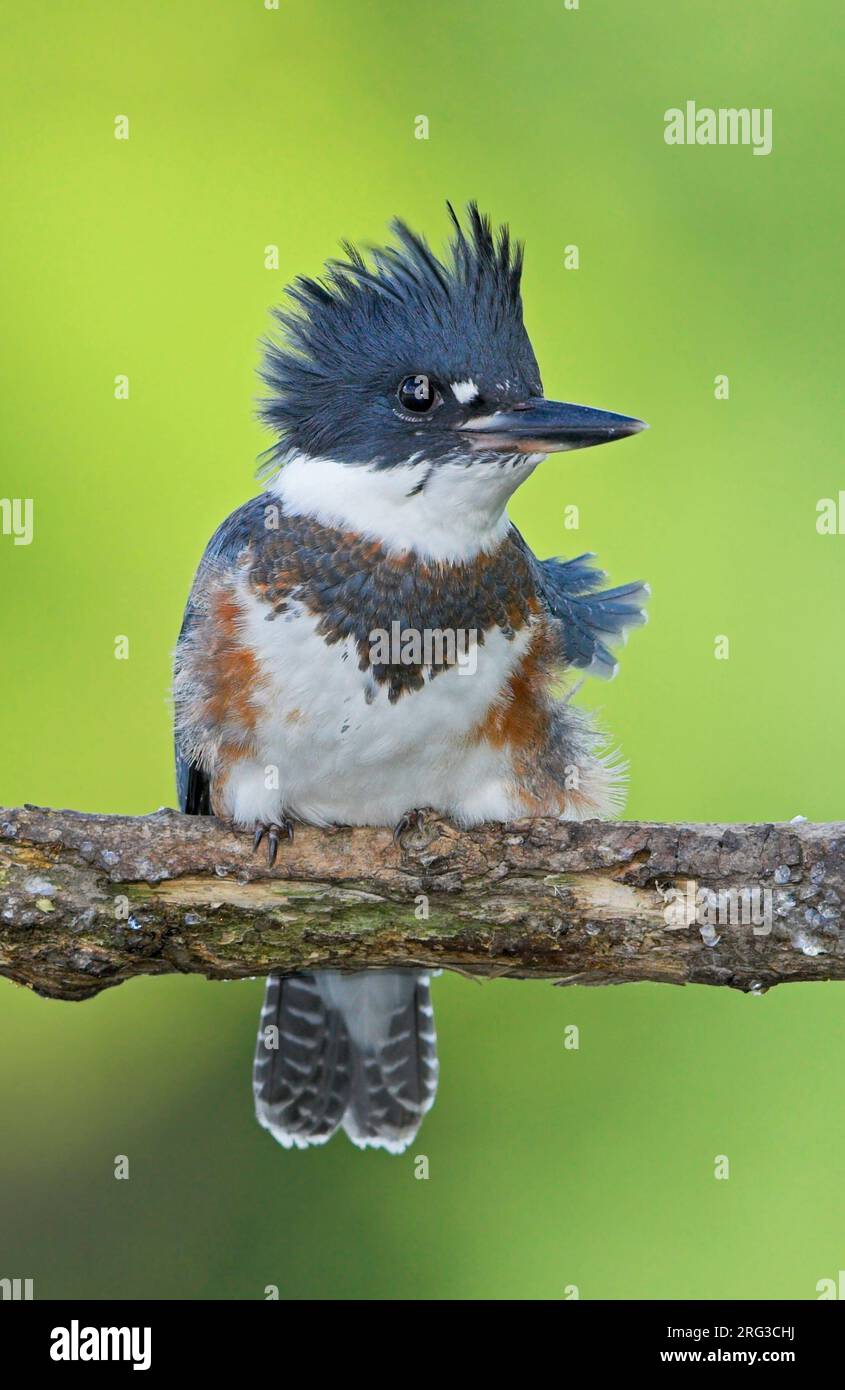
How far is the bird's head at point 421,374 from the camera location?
105 inches

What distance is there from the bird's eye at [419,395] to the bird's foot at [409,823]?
0.74 meters

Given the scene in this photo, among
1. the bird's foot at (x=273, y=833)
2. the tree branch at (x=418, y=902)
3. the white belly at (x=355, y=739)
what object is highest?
the white belly at (x=355, y=739)

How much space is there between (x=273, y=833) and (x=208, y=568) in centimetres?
59

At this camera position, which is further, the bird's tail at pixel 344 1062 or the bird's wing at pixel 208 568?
the bird's tail at pixel 344 1062

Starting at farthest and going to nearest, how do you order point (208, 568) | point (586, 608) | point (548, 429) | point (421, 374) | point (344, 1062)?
1. point (344, 1062)
2. point (586, 608)
3. point (208, 568)
4. point (421, 374)
5. point (548, 429)

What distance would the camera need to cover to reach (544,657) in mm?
2994

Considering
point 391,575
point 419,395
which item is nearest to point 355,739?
point 391,575

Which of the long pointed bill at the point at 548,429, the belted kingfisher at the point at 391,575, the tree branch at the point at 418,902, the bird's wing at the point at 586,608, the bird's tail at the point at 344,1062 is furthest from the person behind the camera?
the bird's tail at the point at 344,1062

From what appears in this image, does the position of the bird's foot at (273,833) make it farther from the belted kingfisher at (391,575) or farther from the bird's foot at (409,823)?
the bird's foot at (409,823)

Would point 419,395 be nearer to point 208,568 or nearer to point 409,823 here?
point 208,568

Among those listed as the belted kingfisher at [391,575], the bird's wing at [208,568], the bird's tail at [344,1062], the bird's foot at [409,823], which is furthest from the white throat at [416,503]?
the bird's tail at [344,1062]

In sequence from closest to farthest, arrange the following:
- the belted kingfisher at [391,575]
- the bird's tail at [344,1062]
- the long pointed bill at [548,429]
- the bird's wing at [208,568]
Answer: the long pointed bill at [548,429] < the belted kingfisher at [391,575] < the bird's wing at [208,568] < the bird's tail at [344,1062]

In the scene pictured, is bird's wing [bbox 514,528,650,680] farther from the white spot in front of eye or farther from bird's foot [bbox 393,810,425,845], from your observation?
bird's foot [bbox 393,810,425,845]

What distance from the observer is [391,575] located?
2.79 meters
